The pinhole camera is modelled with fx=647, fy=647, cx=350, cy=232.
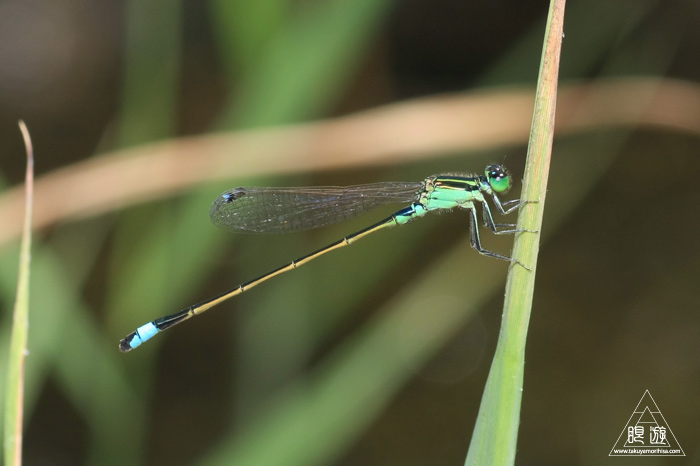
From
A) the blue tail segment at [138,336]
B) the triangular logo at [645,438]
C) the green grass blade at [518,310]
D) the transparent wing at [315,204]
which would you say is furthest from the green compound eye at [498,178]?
the blue tail segment at [138,336]

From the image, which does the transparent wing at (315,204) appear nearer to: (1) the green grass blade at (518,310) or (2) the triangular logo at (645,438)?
(2) the triangular logo at (645,438)

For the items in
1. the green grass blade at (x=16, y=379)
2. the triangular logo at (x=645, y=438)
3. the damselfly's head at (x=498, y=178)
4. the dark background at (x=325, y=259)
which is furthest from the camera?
the damselfly's head at (x=498, y=178)

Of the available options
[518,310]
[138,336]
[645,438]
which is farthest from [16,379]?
[645,438]

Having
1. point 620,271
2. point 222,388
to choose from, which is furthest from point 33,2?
point 620,271

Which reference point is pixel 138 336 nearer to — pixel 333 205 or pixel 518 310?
pixel 333 205

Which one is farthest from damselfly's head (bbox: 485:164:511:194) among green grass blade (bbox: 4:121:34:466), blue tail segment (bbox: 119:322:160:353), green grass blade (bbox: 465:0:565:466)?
green grass blade (bbox: 4:121:34:466)

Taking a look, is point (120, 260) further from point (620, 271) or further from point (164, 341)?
point (620, 271)
